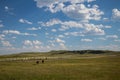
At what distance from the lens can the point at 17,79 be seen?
30656 mm

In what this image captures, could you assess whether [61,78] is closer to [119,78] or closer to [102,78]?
[102,78]

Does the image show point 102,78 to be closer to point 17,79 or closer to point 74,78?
point 74,78

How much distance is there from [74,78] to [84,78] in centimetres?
148

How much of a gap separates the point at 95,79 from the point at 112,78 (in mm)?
2672

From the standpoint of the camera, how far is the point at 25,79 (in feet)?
99.8

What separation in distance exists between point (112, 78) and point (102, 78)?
1443 mm

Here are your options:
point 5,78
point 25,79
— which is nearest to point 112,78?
point 25,79

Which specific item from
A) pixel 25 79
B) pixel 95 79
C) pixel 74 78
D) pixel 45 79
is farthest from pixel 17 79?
pixel 95 79

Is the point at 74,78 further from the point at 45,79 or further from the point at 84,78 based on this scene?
the point at 45,79

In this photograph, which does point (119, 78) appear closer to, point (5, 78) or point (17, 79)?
point (17, 79)

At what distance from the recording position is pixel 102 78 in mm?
31328

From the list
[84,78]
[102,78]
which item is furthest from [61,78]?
[102,78]

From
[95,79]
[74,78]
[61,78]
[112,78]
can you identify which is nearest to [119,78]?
[112,78]

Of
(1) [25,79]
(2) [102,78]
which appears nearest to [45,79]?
(1) [25,79]
